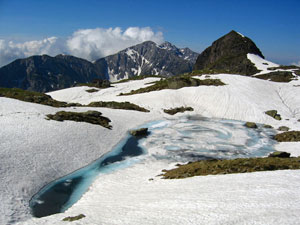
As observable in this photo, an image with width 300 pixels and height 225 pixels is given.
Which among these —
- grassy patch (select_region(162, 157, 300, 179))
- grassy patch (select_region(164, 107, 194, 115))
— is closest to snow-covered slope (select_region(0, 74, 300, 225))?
grassy patch (select_region(162, 157, 300, 179))

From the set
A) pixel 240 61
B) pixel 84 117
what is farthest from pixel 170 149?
pixel 240 61

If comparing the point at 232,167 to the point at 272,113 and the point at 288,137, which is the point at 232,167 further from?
the point at 272,113

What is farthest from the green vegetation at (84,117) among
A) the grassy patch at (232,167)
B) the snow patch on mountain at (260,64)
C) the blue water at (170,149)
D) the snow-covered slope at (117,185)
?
the snow patch on mountain at (260,64)

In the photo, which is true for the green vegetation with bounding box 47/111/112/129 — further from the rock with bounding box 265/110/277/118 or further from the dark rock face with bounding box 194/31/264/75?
the dark rock face with bounding box 194/31/264/75

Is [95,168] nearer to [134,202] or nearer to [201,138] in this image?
[134,202]

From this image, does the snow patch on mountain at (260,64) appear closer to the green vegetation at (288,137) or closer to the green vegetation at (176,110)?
the green vegetation at (176,110)

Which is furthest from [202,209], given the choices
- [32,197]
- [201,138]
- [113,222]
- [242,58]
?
[242,58]
